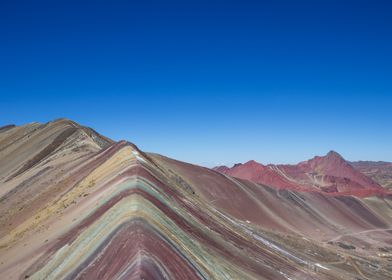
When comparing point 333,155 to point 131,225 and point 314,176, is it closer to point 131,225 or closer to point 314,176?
point 314,176

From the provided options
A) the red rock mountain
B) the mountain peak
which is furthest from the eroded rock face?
the mountain peak

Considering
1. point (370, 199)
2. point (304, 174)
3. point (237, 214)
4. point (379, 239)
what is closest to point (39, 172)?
point (237, 214)

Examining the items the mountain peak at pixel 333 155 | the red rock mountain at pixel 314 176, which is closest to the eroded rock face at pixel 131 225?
the red rock mountain at pixel 314 176

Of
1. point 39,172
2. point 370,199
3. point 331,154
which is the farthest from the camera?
point 331,154

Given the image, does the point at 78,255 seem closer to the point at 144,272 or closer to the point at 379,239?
the point at 144,272

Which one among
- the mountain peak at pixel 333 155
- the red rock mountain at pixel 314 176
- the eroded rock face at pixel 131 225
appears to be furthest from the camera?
the mountain peak at pixel 333 155

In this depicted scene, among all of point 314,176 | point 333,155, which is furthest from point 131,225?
point 333,155

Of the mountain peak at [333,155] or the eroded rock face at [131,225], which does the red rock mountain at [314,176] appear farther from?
the eroded rock face at [131,225]
